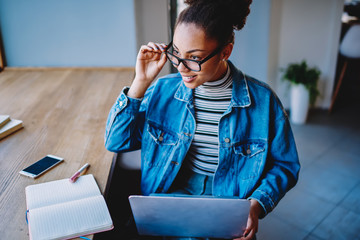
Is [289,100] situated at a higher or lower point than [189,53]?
lower

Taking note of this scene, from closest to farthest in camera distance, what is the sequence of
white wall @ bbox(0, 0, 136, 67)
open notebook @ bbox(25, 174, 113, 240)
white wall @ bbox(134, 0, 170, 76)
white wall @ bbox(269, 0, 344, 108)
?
1. open notebook @ bbox(25, 174, 113, 240)
2. white wall @ bbox(0, 0, 136, 67)
3. white wall @ bbox(134, 0, 170, 76)
4. white wall @ bbox(269, 0, 344, 108)

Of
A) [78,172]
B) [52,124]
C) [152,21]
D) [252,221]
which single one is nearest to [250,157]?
[252,221]

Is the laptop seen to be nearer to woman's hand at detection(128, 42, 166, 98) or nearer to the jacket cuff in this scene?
the jacket cuff

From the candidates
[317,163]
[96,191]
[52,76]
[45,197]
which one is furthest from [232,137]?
[317,163]

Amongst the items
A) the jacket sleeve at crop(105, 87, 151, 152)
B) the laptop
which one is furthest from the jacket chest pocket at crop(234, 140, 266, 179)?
the jacket sleeve at crop(105, 87, 151, 152)

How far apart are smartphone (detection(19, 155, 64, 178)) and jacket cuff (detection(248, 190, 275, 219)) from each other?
70 centimetres

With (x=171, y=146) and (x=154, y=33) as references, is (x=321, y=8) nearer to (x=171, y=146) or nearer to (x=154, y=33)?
(x=154, y=33)

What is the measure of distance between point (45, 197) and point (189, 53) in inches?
24.4

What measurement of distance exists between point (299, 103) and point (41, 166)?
2716 millimetres

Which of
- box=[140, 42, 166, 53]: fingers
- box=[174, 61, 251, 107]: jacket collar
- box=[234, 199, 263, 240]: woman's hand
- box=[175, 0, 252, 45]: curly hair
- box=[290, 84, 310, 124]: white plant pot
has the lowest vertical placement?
box=[290, 84, 310, 124]: white plant pot

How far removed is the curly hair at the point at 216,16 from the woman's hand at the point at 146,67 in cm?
17

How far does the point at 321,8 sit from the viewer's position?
3.34 meters

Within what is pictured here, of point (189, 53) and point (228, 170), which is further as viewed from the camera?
point (228, 170)

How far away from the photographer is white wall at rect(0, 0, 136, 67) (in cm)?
221
